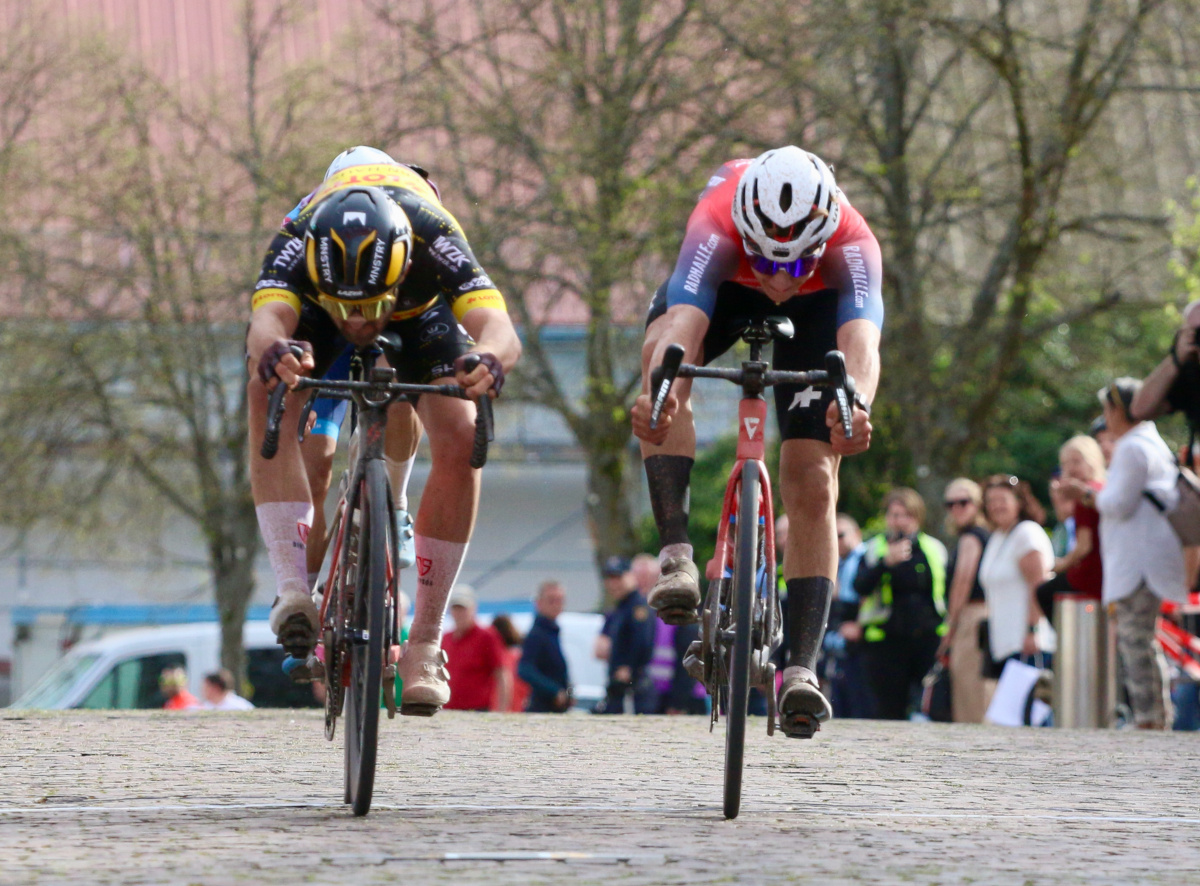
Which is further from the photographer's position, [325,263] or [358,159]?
[358,159]

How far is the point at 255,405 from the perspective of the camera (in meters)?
6.71

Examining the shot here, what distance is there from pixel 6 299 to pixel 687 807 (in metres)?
19.7

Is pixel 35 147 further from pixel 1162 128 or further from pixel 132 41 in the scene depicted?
pixel 1162 128

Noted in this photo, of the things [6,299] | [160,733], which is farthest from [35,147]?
[160,733]

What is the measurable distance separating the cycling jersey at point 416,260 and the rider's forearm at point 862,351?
3.96ft

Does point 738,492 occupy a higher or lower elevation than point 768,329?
lower

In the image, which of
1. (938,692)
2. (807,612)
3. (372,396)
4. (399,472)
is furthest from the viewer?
(938,692)

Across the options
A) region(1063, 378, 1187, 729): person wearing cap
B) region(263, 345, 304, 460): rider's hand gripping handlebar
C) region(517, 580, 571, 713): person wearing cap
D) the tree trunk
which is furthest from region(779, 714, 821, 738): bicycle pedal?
the tree trunk

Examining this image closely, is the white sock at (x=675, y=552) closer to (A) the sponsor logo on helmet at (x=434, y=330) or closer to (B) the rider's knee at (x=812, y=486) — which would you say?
(B) the rider's knee at (x=812, y=486)

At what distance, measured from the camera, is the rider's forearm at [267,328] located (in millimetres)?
6207

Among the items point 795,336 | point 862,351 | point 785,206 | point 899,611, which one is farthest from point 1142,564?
point 785,206

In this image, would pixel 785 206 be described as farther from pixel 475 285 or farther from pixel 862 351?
pixel 475 285

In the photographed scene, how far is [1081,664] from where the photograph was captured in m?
11.2

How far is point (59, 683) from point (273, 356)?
14.6 meters
